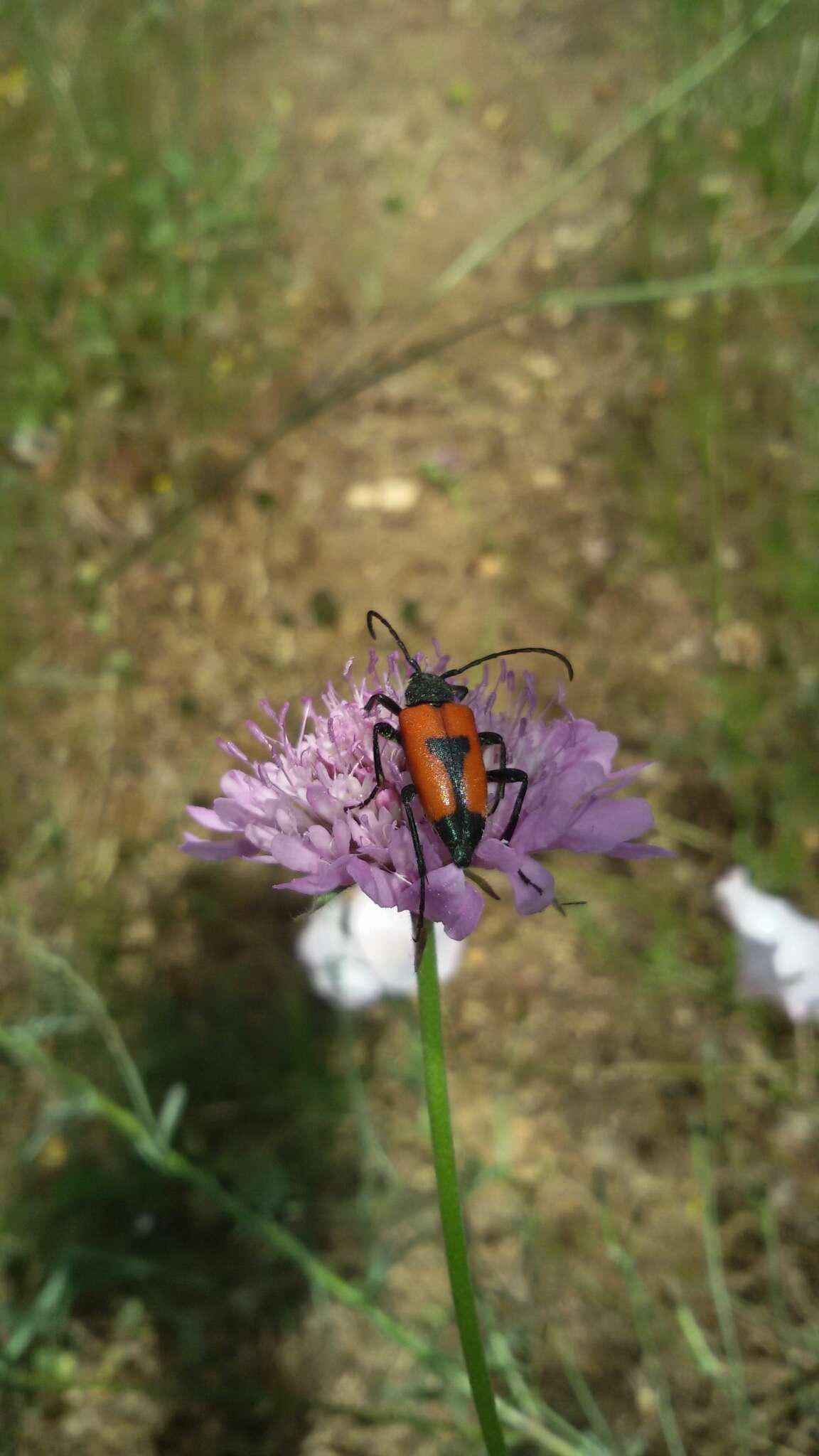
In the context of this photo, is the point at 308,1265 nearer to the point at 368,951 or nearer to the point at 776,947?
the point at 368,951

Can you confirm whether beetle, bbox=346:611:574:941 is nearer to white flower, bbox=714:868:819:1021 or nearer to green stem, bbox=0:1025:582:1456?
green stem, bbox=0:1025:582:1456

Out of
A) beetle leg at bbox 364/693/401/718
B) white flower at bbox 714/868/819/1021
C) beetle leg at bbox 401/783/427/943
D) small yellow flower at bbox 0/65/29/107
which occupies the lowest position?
beetle leg at bbox 401/783/427/943

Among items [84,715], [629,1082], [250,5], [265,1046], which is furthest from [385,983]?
[250,5]

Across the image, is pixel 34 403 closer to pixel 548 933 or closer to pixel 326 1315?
pixel 548 933

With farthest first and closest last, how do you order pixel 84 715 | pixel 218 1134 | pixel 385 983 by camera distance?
pixel 84 715 < pixel 218 1134 < pixel 385 983

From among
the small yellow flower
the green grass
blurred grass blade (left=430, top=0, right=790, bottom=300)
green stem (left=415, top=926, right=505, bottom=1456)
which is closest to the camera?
green stem (left=415, top=926, right=505, bottom=1456)

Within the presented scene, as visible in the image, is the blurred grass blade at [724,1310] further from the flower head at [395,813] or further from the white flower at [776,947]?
the flower head at [395,813]

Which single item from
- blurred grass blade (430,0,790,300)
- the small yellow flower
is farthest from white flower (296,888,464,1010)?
the small yellow flower
